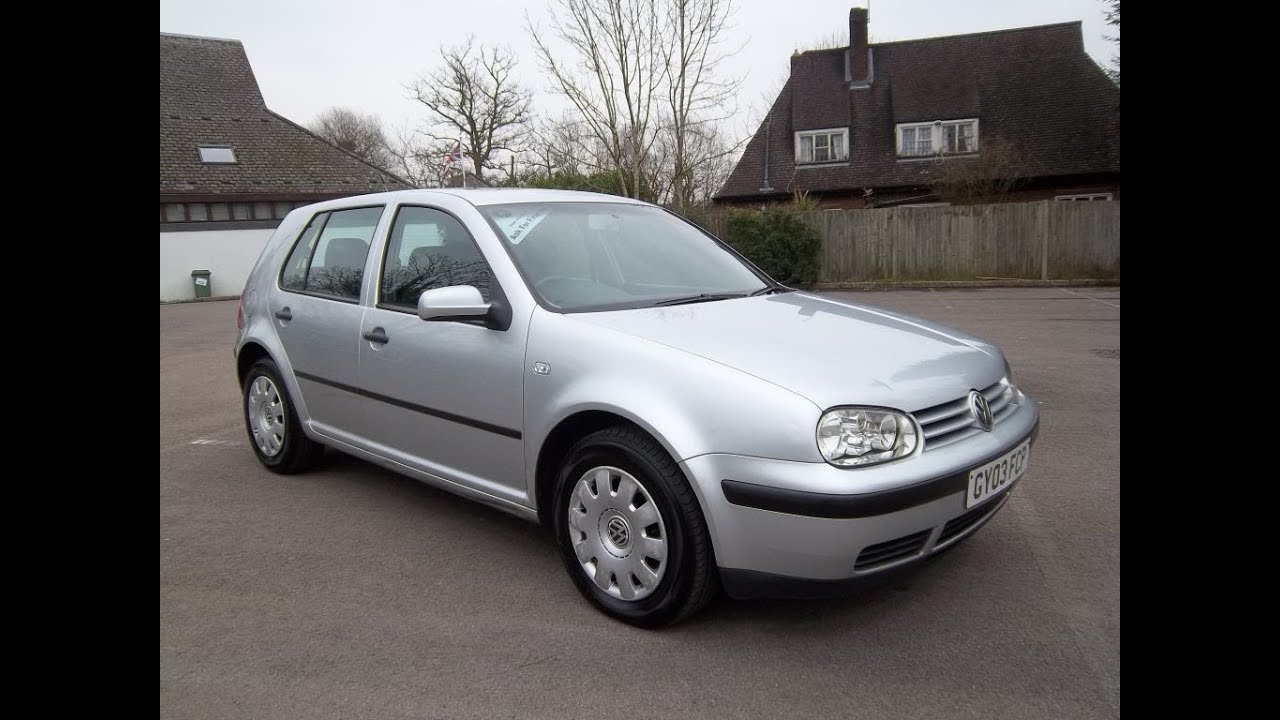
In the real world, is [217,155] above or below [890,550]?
above

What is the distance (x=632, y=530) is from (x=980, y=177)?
23.3m

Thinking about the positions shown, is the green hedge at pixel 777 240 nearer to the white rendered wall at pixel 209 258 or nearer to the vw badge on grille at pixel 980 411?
the white rendered wall at pixel 209 258

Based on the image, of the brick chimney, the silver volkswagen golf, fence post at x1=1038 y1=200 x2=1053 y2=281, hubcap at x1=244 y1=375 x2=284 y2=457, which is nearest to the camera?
the silver volkswagen golf

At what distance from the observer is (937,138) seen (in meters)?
28.7

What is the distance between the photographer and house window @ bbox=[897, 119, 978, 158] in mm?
28359

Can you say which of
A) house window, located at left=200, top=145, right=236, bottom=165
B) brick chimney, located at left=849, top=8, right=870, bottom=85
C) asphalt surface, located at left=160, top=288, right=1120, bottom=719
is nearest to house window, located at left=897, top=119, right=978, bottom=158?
brick chimney, located at left=849, top=8, right=870, bottom=85

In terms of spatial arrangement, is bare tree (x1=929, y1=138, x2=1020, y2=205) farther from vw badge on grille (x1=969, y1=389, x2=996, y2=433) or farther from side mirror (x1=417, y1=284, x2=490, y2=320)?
side mirror (x1=417, y1=284, x2=490, y2=320)

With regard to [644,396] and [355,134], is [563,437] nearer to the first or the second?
[644,396]

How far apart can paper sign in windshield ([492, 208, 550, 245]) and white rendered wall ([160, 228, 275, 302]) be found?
83.9 feet

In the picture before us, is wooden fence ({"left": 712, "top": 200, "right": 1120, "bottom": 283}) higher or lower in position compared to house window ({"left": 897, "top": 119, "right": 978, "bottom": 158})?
lower

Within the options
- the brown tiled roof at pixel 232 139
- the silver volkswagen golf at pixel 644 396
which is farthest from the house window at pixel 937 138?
the silver volkswagen golf at pixel 644 396

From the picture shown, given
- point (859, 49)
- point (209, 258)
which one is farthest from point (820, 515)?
point (859, 49)
